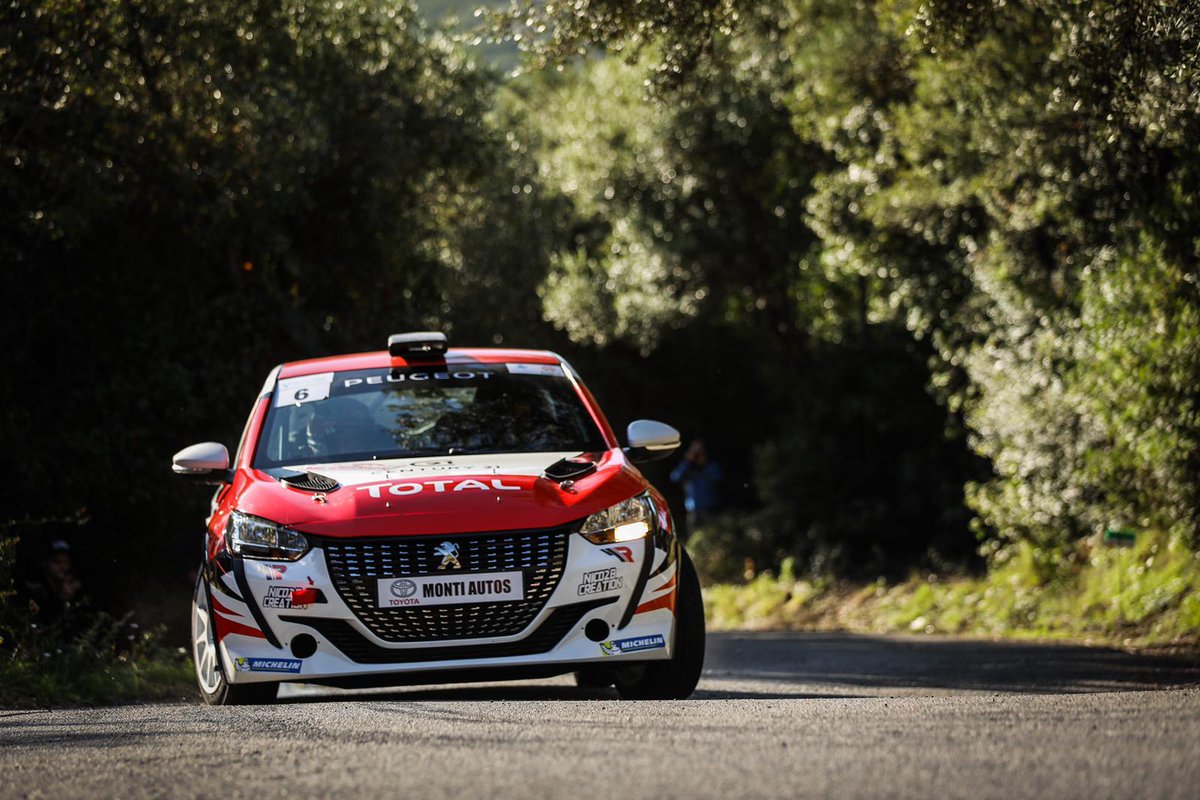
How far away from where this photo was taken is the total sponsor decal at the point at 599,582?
8.10 meters

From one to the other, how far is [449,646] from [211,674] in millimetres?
1291

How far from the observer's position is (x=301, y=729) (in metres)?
6.89

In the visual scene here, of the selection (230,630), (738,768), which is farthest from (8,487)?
(738,768)

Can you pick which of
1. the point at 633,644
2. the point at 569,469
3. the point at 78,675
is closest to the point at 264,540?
the point at 569,469

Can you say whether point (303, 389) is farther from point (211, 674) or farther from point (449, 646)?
point (449, 646)

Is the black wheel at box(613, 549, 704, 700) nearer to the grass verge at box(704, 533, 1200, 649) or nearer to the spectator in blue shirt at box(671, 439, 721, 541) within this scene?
the grass verge at box(704, 533, 1200, 649)

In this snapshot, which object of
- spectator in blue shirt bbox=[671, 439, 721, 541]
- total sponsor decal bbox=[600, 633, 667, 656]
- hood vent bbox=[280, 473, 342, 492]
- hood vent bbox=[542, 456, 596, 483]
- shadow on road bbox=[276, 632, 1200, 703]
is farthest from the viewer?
spectator in blue shirt bbox=[671, 439, 721, 541]

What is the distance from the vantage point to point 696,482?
3106 centimetres

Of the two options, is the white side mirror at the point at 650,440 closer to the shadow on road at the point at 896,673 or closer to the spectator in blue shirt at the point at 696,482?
the shadow on road at the point at 896,673

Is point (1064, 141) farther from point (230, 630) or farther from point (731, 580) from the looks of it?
point (731, 580)

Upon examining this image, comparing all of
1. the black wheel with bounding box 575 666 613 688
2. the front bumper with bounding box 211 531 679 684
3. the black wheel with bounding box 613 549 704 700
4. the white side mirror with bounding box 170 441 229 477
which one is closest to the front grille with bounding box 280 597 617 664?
the front bumper with bounding box 211 531 679 684

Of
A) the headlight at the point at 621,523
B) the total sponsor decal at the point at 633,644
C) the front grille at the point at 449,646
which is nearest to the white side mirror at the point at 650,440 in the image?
the headlight at the point at 621,523

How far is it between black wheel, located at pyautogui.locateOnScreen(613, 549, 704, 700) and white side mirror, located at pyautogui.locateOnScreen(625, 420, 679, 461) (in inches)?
26.5

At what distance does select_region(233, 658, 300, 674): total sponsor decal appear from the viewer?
26.6 feet
